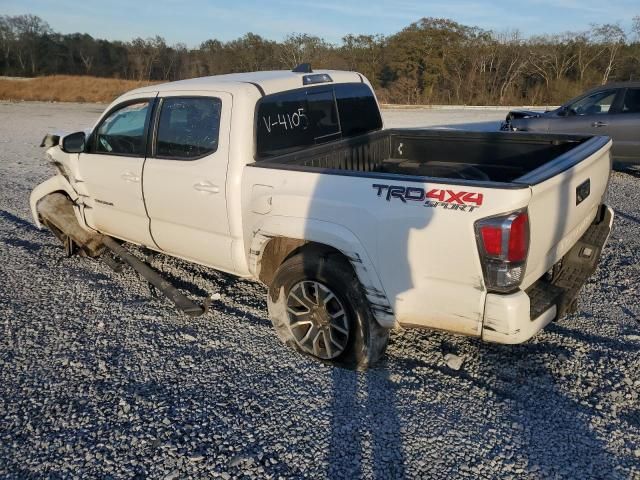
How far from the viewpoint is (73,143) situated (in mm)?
4898

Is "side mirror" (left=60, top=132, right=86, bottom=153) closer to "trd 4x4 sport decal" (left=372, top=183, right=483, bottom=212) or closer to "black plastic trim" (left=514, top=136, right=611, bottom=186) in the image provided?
"trd 4x4 sport decal" (left=372, top=183, right=483, bottom=212)

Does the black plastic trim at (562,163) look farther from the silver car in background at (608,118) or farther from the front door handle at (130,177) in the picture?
the silver car in background at (608,118)

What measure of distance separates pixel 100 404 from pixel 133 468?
0.69 m

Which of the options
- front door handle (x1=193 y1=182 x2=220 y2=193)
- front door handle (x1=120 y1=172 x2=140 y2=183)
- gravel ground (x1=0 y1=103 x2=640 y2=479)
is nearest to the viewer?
gravel ground (x1=0 y1=103 x2=640 y2=479)

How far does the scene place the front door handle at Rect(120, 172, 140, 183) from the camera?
4428 millimetres

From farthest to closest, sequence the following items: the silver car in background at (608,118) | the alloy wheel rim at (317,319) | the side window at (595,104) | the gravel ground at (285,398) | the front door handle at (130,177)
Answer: the side window at (595,104) → the silver car in background at (608,118) → the front door handle at (130,177) → the alloy wheel rim at (317,319) → the gravel ground at (285,398)

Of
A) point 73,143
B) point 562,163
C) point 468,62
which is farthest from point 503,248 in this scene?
point 468,62

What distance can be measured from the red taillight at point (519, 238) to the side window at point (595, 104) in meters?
8.58

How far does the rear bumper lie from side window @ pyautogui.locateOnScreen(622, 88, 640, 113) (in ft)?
22.2

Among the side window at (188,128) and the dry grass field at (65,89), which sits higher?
the dry grass field at (65,89)

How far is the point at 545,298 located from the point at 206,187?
248 cm

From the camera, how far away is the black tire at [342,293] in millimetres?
3318

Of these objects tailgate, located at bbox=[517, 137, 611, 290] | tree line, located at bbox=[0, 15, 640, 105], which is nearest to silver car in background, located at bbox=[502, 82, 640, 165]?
tailgate, located at bbox=[517, 137, 611, 290]

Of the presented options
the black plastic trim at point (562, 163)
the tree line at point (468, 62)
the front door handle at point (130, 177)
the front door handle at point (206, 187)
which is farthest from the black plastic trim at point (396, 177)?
the tree line at point (468, 62)
